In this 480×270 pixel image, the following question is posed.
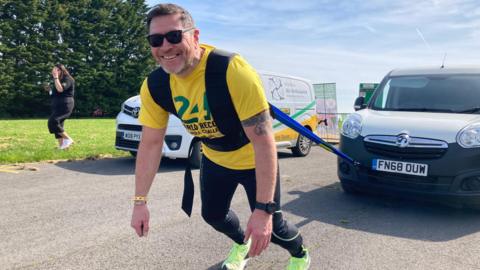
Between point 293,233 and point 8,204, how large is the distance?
12.8ft

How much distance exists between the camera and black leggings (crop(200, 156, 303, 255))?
2.86 m

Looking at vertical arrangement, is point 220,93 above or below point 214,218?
above

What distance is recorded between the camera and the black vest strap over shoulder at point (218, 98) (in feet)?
7.95

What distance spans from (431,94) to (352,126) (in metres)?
1.44

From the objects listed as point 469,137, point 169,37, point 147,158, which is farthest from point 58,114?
point 469,137

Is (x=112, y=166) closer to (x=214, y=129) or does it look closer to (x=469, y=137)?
(x=214, y=129)

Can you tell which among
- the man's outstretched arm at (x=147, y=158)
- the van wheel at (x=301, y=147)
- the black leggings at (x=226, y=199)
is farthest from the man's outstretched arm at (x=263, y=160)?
the van wheel at (x=301, y=147)

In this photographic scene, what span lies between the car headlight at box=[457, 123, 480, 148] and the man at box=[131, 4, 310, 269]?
2.81 metres

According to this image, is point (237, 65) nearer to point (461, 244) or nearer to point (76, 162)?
point (461, 244)

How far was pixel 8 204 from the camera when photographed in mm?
5070

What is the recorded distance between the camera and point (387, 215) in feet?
16.6

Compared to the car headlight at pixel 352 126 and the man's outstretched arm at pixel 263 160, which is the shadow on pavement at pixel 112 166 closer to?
the car headlight at pixel 352 126

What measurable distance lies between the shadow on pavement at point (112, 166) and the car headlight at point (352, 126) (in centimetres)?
341

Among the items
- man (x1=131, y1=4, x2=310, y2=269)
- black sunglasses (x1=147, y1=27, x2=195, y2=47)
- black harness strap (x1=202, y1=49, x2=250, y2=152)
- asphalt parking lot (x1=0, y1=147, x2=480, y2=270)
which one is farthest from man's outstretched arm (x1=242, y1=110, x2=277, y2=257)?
asphalt parking lot (x1=0, y1=147, x2=480, y2=270)
